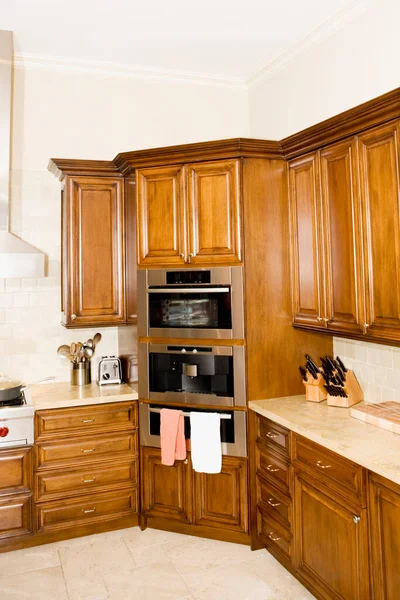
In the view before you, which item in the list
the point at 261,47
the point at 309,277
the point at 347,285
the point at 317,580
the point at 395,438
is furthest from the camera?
the point at 261,47

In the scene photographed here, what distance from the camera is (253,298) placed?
9.72 feet

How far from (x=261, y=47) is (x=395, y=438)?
2.67 metres

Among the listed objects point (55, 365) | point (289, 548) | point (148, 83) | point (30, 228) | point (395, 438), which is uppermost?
point (148, 83)

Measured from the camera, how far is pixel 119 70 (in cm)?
367

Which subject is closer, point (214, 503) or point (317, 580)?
point (317, 580)

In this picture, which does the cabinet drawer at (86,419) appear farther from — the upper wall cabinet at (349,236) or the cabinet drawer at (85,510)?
the upper wall cabinet at (349,236)

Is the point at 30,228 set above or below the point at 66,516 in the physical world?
above

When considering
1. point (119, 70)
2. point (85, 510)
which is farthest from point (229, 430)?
point (119, 70)

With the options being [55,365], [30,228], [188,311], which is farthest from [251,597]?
[30,228]

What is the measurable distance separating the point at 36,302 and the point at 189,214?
4.40 ft

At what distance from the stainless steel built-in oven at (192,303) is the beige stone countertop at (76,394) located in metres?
0.45

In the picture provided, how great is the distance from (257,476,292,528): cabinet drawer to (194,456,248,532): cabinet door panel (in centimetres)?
9

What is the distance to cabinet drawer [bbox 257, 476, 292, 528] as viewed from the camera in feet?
8.64

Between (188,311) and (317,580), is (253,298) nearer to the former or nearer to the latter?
(188,311)
